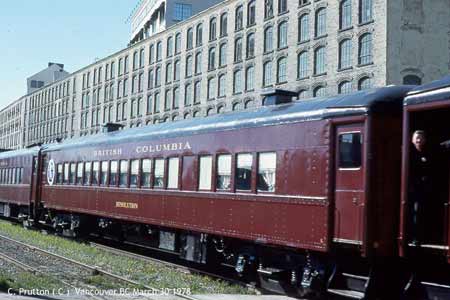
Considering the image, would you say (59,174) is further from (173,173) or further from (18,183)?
(173,173)

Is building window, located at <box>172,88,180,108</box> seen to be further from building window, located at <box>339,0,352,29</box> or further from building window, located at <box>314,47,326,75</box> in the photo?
building window, located at <box>339,0,352,29</box>

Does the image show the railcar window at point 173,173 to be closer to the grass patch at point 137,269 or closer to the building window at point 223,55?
the grass patch at point 137,269

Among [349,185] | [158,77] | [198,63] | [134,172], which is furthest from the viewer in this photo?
[158,77]

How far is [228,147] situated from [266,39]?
1769 inches

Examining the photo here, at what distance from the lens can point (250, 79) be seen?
5794 cm

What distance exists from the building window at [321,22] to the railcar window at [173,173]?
37.2m

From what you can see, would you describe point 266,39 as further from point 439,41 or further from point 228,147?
point 228,147

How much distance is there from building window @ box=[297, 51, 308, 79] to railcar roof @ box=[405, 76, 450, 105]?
42.7 m

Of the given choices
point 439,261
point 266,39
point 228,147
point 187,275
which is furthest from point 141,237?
point 266,39

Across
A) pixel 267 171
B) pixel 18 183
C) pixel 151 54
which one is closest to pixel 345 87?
pixel 18 183

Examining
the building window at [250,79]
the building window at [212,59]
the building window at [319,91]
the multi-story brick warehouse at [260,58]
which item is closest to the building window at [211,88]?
the multi-story brick warehouse at [260,58]

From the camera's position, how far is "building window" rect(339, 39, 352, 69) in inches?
1868

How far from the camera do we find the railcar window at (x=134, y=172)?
55.9 ft

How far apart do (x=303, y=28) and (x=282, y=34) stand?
2.75 meters
